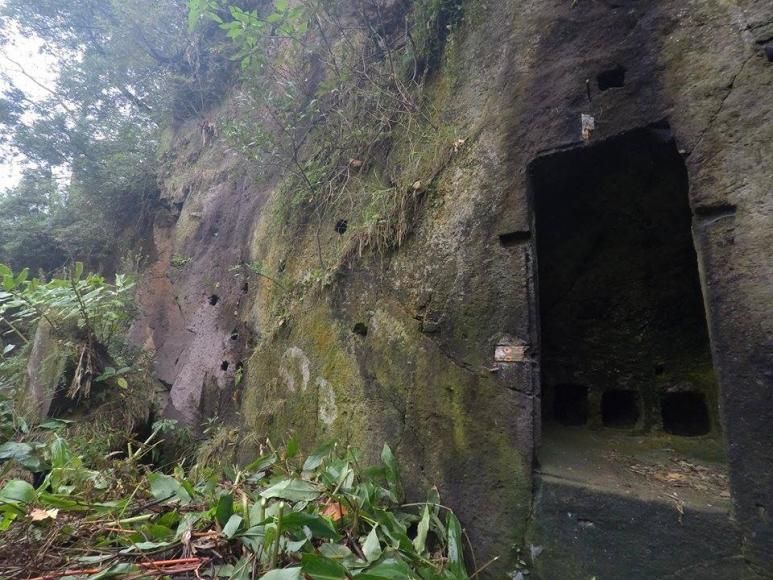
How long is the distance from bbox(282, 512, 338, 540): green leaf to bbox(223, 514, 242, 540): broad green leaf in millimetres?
230

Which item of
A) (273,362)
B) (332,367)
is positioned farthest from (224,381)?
(332,367)

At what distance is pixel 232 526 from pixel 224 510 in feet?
0.34

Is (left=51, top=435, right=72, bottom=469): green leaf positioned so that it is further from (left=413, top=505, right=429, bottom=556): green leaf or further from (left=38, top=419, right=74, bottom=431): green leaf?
(left=413, top=505, right=429, bottom=556): green leaf

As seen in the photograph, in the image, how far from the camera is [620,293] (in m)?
3.24

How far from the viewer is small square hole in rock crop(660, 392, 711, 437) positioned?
284cm

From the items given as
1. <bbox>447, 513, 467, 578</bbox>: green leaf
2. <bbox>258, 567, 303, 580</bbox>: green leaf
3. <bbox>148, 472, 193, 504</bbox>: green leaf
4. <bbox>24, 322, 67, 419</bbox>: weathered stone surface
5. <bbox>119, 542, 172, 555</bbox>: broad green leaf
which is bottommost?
<bbox>447, 513, 467, 578</bbox>: green leaf

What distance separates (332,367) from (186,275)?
13.9 ft

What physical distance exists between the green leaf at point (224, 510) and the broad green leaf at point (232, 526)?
0.11 feet

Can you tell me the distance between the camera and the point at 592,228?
10.5ft

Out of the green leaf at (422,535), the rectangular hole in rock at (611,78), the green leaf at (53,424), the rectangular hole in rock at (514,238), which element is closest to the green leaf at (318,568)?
the green leaf at (422,535)

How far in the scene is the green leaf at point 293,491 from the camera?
2.14m

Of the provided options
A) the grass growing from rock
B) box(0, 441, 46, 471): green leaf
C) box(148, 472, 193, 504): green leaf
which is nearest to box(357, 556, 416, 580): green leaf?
the grass growing from rock

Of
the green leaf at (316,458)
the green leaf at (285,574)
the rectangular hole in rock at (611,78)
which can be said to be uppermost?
the rectangular hole in rock at (611,78)

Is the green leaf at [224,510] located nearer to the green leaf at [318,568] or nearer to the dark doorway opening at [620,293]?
the green leaf at [318,568]
